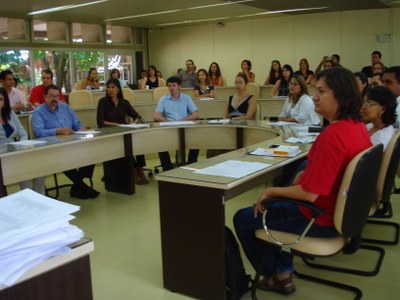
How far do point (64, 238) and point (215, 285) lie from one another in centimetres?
145

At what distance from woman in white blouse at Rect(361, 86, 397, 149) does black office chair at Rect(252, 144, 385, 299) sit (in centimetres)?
95

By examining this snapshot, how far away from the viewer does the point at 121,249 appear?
316 cm

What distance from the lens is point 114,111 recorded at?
16.4 ft

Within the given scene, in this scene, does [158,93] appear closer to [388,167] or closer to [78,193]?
[78,193]

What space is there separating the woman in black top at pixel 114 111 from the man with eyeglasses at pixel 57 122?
531 millimetres

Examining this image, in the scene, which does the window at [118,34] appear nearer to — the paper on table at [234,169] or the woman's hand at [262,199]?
the paper on table at [234,169]

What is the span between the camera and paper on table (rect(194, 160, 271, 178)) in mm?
2311

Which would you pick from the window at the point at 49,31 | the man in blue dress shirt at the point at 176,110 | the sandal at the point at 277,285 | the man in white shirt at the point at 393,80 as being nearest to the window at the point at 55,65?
the window at the point at 49,31

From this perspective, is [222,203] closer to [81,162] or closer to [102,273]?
[102,273]

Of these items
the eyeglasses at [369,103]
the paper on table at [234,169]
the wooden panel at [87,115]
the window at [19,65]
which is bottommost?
the paper on table at [234,169]

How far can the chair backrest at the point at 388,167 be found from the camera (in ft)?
7.86

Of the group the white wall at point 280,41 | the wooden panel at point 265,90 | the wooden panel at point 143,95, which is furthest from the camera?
the white wall at point 280,41

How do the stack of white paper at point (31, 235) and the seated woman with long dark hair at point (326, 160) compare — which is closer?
the stack of white paper at point (31, 235)

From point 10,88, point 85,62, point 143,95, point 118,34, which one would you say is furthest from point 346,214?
point 118,34
